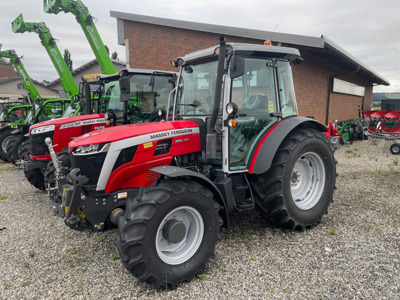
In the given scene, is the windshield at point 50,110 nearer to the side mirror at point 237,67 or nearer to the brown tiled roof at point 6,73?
the side mirror at point 237,67

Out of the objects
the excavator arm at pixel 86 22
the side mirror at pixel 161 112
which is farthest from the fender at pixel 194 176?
the excavator arm at pixel 86 22

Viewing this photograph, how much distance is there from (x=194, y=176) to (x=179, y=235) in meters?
0.55

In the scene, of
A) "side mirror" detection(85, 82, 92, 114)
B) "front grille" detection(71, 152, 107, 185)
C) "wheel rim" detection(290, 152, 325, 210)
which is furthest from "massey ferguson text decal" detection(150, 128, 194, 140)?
"side mirror" detection(85, 82, 92, 114)

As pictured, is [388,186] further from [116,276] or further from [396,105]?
[396,105]

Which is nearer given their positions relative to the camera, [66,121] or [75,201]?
[75,201]

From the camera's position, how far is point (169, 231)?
2.68 m

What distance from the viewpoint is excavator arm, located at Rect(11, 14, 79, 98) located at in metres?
9.55

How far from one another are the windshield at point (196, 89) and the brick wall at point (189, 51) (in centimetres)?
699

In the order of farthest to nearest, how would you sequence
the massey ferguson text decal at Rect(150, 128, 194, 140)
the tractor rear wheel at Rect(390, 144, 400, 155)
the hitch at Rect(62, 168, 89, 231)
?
the tractor rear wheel at Rect(390, 144, 400, 155) → the massey ferguson text decal at Rect(150, 128, 194, 140) → the hitch at Rect(62, 168, 89, 231)

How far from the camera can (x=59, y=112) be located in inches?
388

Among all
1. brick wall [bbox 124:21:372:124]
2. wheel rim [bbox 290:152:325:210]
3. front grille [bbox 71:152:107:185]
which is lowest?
wheel rim [bbox 290:152:325:210]

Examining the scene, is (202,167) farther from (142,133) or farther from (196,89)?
(196,89)

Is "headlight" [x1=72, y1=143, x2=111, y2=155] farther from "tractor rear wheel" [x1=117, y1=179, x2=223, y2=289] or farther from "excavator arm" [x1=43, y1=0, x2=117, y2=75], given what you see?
"excavator arm" [x1=43, y1=0, x2=117, y2=75]

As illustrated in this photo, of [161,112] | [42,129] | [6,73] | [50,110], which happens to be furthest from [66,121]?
[6,73]
